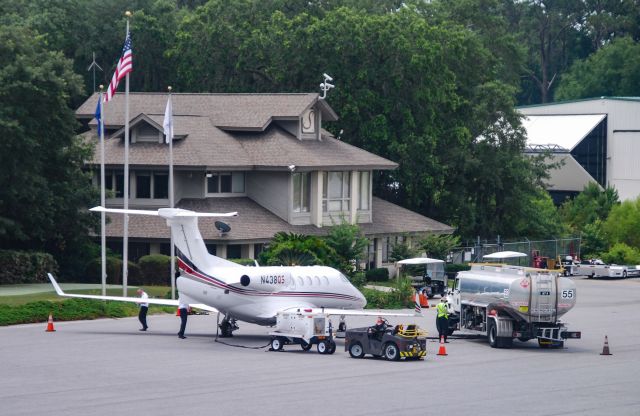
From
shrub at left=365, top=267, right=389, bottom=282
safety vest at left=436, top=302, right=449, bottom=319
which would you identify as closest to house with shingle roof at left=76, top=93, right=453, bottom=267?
shrub at left=365, top=267, right=389, bottom=282

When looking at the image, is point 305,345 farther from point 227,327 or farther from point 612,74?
point 612,74

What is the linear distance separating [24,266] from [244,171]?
13368mm

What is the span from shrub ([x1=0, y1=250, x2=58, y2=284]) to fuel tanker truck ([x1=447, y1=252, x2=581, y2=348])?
24076 millimetres

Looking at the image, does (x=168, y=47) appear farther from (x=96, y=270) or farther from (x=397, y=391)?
(x=397, y=391)

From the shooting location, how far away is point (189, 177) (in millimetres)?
68250

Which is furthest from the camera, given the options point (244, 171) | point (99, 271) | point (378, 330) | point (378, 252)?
point (378, 252)

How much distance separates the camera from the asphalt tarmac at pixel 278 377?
105ft

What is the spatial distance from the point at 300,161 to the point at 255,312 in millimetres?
24286

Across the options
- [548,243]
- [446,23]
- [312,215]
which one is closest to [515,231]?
[548,243]

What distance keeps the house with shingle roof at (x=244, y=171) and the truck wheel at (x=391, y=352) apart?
78.0 feet

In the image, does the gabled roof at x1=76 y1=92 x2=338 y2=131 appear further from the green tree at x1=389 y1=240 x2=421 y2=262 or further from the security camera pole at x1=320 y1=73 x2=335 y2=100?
the green tree at x1=389 y1=240 x2=421 y2=262

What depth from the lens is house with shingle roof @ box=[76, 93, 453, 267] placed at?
66.7 m

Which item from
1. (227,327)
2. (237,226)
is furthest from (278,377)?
(237,226)

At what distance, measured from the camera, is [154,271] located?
63.5 m
